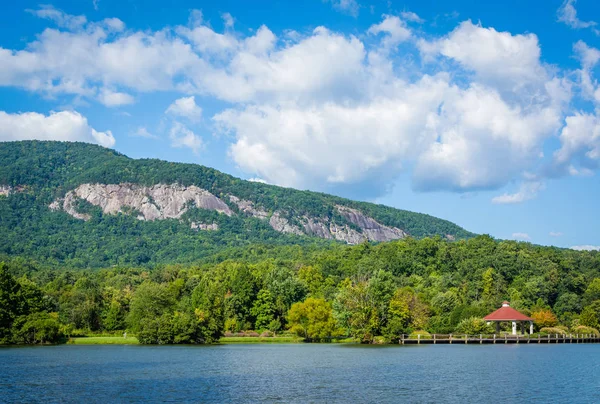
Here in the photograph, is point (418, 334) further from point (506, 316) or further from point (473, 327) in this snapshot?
point (506, 316)

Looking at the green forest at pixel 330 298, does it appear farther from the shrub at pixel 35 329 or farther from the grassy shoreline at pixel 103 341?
the grassy shoreline at pixel 103 341

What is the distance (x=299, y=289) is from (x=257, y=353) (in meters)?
45.8

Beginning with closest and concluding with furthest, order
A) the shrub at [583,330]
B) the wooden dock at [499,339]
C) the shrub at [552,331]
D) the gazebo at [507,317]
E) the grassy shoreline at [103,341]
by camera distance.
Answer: the grassy shoreline at [103,341]
the wooden dock at [499,339]
the gazebo at [507,317]
the shrub at [552,331]
the shrub at [583,330]

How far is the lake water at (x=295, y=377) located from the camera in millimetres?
41094

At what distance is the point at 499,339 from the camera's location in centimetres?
10319

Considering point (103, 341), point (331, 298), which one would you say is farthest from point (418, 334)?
point (103, 341)

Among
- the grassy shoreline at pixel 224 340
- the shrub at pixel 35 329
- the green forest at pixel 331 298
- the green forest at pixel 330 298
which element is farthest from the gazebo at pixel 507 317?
the shrub at pixel 35 329

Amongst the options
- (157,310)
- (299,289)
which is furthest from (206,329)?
(299,289)

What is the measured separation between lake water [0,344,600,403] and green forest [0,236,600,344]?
18.5 metres

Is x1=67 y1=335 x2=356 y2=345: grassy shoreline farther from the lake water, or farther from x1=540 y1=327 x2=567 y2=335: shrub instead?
x1=540 y1=327 x2=567 y2=335: shrub

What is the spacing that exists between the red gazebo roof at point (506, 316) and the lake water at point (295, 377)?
1232 inches

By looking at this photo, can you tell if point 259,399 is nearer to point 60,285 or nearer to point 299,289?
point 299,289

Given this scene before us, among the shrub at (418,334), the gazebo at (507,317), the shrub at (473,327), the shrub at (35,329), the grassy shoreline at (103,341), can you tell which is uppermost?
the gazebo at (507,317)

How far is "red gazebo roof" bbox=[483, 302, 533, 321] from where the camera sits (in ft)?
351
